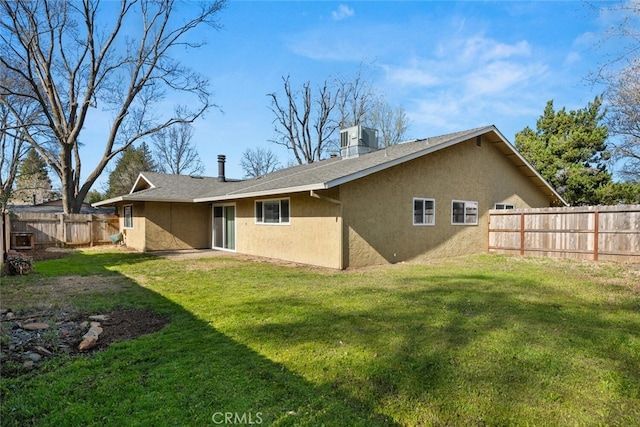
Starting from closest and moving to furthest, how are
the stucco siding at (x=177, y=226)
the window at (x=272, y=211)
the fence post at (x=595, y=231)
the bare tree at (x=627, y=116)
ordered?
1. the bare tree at (x=627, y=116)
2. the fence post at (x=595, y=231)
3. the window at (x=272, y=211)
4. the stucco siding at (x=177, y=226)

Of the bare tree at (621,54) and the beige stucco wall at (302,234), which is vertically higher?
the bare tree at (621,54)

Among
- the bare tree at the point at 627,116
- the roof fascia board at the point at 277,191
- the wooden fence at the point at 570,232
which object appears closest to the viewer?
the bare tree at the point at 627,116

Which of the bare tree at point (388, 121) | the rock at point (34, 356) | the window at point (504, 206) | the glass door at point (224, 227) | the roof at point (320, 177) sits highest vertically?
the bare tree at point (388, 121)

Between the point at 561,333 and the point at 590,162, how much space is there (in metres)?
19.2

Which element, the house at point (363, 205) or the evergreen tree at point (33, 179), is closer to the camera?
the house at point (363, 205)

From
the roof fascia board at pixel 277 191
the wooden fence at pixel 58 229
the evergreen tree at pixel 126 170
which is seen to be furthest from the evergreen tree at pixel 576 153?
the evergreen tree at pixel 126 170

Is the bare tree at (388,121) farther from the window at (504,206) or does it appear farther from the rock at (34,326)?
the rock at (34,326)

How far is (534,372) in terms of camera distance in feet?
10.9

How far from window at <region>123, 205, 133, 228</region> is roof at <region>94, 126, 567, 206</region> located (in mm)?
932

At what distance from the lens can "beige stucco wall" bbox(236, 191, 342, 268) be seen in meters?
9.49

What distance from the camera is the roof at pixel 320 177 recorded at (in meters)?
9.55

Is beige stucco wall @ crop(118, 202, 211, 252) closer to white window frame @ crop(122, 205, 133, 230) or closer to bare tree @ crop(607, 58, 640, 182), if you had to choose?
white window frame @ crop(122, 205, 133, 230)

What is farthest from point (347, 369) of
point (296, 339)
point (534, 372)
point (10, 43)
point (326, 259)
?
point (10, 43)

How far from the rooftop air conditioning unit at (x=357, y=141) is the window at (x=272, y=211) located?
375 cm
